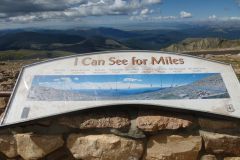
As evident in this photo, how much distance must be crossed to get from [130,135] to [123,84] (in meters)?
0.64

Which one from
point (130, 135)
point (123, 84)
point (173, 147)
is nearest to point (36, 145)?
point (130, 135)

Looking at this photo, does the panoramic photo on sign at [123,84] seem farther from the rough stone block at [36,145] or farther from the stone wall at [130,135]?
the rough stone block at [36,145]

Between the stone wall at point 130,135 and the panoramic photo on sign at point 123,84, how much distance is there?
0.13 metres

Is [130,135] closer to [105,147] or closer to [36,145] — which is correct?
[105,147]

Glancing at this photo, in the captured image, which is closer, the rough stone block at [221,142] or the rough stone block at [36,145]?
the rough stone block at [221,142]

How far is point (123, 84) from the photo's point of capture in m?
4.32

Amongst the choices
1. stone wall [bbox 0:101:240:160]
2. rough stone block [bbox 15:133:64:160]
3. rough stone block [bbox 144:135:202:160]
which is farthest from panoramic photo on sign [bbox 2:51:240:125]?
rough stone block [bbox 144:135:202:160]

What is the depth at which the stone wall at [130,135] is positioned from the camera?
13.2 ft

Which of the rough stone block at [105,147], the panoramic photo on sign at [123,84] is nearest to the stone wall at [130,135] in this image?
the rough stone block at [105,147]

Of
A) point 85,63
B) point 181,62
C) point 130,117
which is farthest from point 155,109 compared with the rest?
point 85,63

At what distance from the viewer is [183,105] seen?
4016 mm

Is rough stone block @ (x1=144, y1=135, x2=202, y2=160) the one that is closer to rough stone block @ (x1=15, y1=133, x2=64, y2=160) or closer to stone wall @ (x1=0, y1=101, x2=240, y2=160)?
stone wall @ (x1=0, y1=101, x2=240, y2=160)

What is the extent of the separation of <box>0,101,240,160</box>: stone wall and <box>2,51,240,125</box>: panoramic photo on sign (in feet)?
0.43

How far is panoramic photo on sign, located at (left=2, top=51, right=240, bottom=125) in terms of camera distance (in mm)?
4070
